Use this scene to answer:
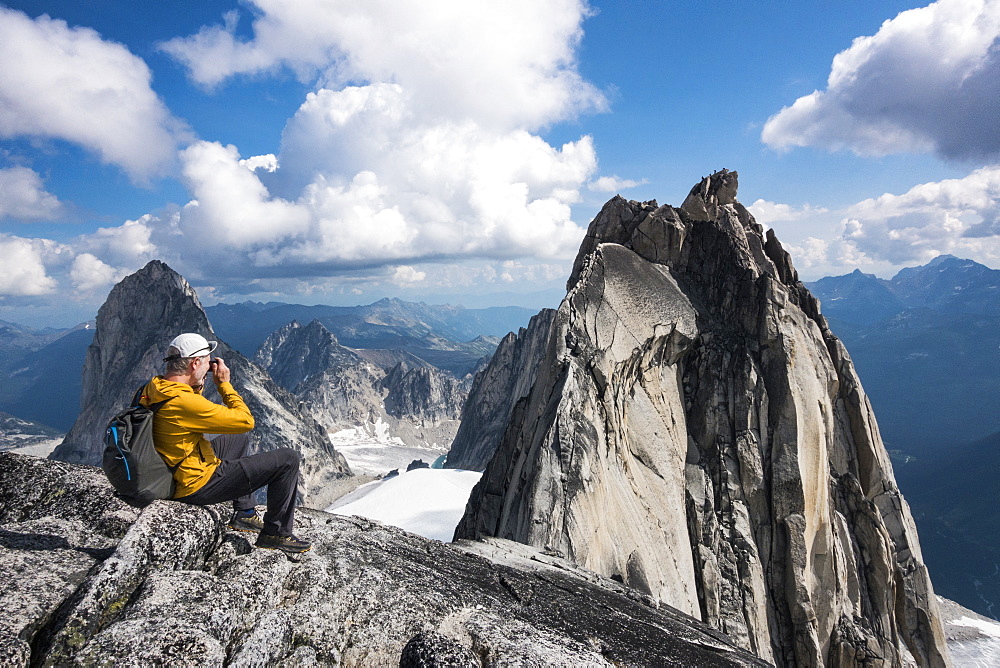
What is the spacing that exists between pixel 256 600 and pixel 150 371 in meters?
181

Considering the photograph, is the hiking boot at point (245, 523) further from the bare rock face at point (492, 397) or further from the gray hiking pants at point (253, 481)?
the bare rock face at point (492, 397)

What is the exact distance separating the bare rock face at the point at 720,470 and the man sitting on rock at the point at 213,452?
10204 mm

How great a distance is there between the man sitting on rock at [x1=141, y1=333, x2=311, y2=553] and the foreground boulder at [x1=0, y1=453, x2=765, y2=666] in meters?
0.32

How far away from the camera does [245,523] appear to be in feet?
24.4

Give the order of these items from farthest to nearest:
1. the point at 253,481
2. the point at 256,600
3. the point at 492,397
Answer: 1. the point at 492,397
2. the point at 253,481
3. the point at 256,600

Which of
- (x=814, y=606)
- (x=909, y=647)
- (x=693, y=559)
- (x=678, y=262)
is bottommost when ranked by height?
(x=909, y=647)

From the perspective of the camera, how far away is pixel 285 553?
289 inches

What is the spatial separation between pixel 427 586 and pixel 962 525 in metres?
261

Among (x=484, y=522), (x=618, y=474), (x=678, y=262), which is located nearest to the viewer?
(x=618, y=474)

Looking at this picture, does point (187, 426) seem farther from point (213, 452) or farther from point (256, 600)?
point (256, 600)

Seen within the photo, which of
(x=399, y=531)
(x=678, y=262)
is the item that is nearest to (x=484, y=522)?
(x=399, y=531)

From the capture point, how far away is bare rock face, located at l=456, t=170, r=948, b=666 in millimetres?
18188

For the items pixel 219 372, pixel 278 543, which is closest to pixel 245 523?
pixel 278 543

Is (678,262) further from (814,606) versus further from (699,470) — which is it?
(814,606)
